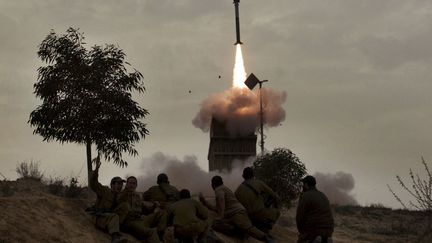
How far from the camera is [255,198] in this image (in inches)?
675

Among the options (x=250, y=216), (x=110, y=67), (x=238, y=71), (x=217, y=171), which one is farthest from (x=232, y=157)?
(x=250, y=216)

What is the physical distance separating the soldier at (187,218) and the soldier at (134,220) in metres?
1.59

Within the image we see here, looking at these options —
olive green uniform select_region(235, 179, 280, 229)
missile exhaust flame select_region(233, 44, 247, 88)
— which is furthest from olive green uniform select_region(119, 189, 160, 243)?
missile exhaust flame select_region(233, 44, 247, 88)

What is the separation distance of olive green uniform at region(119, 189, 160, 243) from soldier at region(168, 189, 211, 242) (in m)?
1.58

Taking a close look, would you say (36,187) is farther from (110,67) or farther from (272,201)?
(272,201)

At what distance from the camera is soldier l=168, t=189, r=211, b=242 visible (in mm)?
14531

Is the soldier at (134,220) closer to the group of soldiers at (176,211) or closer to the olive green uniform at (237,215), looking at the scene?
the group of soldiers at (176,211)

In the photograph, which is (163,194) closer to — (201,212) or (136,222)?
(136,222)

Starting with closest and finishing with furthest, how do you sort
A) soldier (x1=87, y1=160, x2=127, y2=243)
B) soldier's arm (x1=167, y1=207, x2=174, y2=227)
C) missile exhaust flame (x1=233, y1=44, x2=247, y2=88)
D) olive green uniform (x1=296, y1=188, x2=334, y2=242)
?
olive green uniform (x1=296, y1=188, x2=334, y2=242) < soldier's arm (x1=167, y1=207, x2=174, y2=227) < soldier (x1=87, y1=160, x2=127, y2=243) < missile exhaust flame (x1=233, y1=44, x2=247, y2=88)

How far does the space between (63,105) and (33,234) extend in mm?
15726

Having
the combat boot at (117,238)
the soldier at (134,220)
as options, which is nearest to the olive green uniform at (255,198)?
the soldier at (134,220)

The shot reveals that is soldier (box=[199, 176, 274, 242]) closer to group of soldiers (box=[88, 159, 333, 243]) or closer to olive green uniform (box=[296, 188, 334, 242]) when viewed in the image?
group of soldiers (box=[88, 159, 333, 243])

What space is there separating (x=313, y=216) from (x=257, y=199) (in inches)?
129

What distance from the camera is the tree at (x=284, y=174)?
37.5 meters
